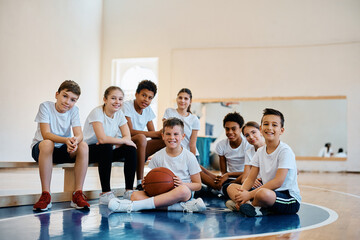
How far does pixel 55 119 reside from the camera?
8.58 feet

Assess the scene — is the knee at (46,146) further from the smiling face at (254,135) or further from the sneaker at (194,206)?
the smiling face at (254,135)

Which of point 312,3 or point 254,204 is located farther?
point 312,3

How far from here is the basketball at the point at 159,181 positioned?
2.38 metres

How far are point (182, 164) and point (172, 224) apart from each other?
666 mm

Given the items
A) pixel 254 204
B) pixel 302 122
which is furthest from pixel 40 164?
pixel 302 122

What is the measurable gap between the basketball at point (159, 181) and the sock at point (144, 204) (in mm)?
94

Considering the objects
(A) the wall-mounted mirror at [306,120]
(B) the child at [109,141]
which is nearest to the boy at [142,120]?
(B) the child at [109,141]

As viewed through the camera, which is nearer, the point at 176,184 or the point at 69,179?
the point at 176,184

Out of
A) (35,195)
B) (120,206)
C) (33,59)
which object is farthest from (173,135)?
(33,59)

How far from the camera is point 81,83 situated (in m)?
7.87

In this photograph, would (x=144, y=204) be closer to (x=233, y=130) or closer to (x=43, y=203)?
(x=43, y=203)

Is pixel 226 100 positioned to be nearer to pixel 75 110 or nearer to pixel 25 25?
pixel 25 25

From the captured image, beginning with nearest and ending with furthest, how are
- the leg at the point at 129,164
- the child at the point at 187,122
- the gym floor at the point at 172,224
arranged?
the gym floor at the point at 172,224 → the leg at the point at 129,164 → the child at the point at 187,122

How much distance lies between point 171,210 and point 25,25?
4.95 metres
